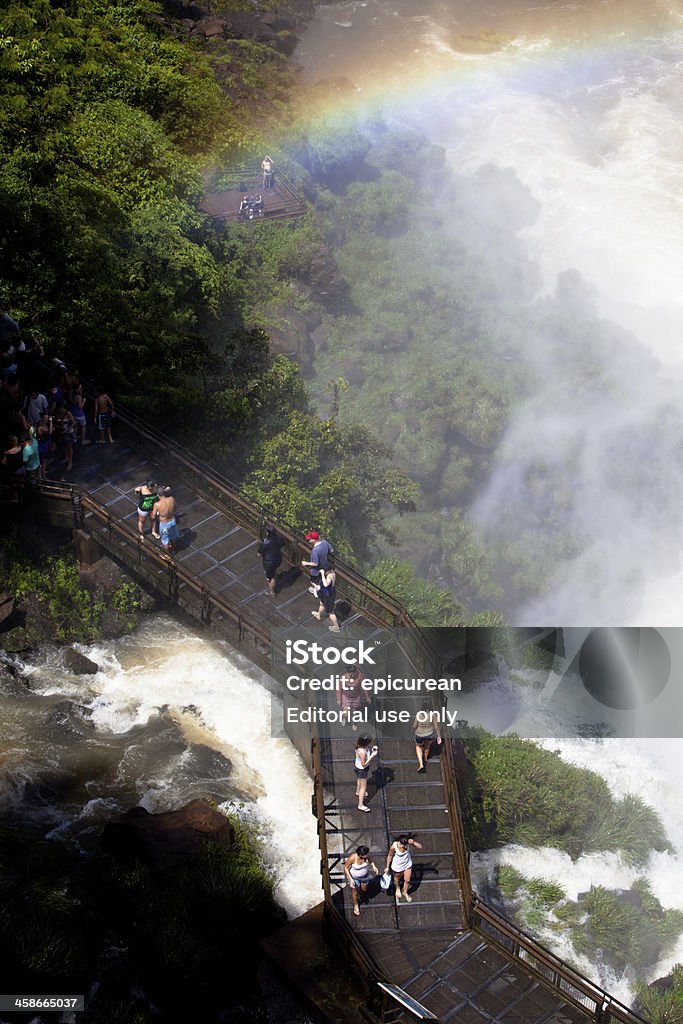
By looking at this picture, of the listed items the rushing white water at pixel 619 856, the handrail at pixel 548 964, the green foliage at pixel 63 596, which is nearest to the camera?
the handrail at pixel 548 964

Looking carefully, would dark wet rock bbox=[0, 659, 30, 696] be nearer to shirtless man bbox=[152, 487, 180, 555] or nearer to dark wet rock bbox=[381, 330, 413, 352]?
shirtless man bbox=[152, 487, 180, 555]

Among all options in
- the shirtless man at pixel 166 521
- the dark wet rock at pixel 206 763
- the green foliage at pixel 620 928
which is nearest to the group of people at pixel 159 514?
the shirtless man at pixel 166 521

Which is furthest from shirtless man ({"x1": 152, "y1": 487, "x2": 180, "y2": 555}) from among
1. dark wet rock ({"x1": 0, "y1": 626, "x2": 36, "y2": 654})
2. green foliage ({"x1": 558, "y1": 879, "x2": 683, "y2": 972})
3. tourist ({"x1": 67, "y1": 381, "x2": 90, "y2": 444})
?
green foliage ({"x1": 558, "y1": 879, "x2": 683, "y2": 972})

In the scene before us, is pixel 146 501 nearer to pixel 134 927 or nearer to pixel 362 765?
pixel 362 765

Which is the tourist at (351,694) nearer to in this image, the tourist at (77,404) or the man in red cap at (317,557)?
the man in red cap at (317,557)

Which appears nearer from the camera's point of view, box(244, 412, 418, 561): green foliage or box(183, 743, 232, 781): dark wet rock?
box(183, 743, 232, 781): dark wet rock

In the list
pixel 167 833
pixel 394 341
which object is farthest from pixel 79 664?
pixel 394 341

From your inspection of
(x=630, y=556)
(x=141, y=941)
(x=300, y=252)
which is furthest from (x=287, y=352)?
(x=141, y=941)
